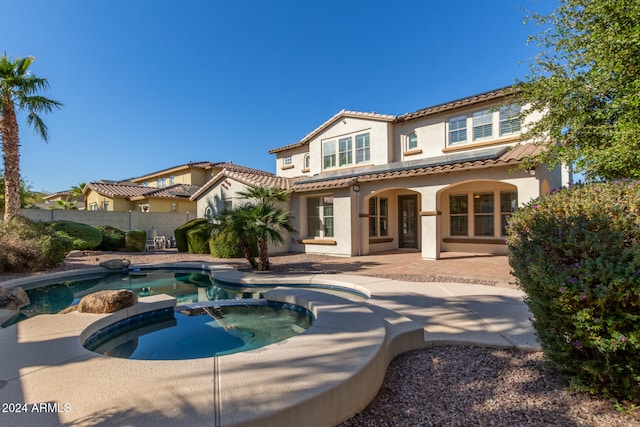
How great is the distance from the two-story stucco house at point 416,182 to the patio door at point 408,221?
0.06m

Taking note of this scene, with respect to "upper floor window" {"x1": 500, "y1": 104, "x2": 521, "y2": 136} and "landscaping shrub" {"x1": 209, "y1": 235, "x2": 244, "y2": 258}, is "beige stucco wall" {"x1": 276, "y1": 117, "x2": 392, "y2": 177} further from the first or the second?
"landscaping shrub" {"x1": 209, "y1": 235, "x2": 244, "y2": 258}

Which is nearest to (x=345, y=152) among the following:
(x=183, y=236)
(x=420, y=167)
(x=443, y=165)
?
(x=420, y=167)

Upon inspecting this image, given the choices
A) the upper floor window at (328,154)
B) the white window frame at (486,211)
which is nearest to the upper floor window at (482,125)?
the white window frame at (486,211)

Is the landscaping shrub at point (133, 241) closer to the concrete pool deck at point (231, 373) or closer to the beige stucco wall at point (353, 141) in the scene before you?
the beige stucco wall at point (353, 141)

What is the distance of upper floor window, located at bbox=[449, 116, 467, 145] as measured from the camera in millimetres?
14875

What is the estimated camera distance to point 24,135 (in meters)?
15.3

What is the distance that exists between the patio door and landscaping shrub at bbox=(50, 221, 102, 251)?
57.2 feet

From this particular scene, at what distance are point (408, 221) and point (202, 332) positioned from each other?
13.7 metres

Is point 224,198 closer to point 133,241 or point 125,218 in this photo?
point 133,241

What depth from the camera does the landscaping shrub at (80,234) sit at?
1678 cm

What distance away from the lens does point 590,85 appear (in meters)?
7.07

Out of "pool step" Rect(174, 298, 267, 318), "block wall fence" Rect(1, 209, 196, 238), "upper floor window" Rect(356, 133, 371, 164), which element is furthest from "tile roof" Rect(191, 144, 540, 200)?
"pool step" Rect(174, 298, 267, 318)

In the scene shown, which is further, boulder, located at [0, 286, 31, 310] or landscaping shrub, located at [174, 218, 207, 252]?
landscaping shrub, located at [174, 218, 207, 252]

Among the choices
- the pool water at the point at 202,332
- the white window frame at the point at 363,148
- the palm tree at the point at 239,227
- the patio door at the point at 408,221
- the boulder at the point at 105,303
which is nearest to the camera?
the pool water at the point at 202,332
